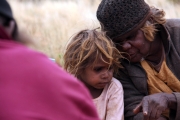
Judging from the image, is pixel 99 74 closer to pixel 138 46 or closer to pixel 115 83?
pixel 115 83

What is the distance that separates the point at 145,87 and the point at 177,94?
1.00 feet

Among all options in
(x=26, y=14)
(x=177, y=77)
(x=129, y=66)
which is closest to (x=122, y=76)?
(x=129, y=66)

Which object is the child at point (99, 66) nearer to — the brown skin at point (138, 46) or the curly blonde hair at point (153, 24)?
the brown skin at point (138, 46)

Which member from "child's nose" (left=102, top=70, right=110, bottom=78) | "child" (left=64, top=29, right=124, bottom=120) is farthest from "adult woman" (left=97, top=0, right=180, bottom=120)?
"child's nose" (left=102, top=70, right=110, bottom=78)

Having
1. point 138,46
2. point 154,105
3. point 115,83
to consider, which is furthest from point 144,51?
point 154,105

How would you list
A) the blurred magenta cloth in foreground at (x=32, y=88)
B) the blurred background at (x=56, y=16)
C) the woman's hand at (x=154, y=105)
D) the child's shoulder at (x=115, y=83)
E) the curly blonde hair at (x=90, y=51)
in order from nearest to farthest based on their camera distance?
1. the blurred magenta cloth in foreground at (x=32, y=88)
2. the woman's hand at (x=154, y=105)
3. the curly blonde hair at (x=90, y=51)
4. the child's shoulder at (x=115, y=83)
5. the blurred background at (x=56, y=16)

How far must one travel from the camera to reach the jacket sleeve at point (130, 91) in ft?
11.2

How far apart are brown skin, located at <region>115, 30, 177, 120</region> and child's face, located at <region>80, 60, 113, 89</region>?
21cm

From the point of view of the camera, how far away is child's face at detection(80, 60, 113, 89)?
10.5ft

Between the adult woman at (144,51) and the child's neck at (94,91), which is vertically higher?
the adult woman at (144,51)

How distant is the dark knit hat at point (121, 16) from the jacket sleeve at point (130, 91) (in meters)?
0.40

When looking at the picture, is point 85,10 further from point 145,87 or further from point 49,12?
point 145,87

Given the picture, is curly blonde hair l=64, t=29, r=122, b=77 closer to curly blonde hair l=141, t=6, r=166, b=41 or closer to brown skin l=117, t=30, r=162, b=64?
brown skin l=117, t=30, r=162, b=64

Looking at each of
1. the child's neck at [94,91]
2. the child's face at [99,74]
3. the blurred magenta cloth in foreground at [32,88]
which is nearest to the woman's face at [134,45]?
the child's face at [99,74]
